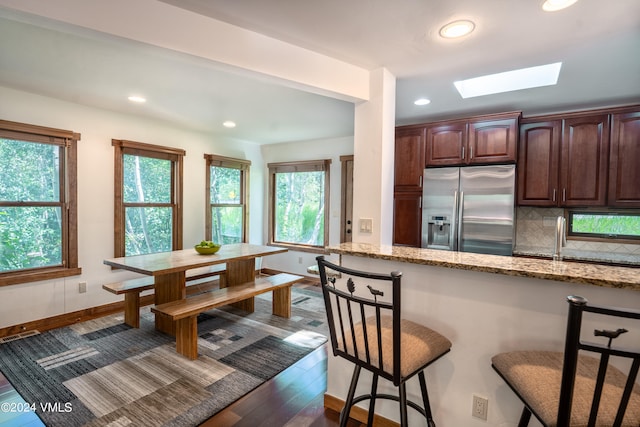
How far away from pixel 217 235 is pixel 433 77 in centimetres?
392

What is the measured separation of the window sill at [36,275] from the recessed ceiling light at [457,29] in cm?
411

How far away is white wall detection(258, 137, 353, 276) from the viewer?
504cm

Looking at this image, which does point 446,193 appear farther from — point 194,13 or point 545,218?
point 194,13

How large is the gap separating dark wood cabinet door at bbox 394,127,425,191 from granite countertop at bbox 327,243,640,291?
1.95 meters

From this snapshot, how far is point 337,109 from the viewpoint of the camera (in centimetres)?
348

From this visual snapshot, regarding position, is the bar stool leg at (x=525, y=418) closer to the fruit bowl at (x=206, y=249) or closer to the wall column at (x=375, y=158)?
the wall column at (x=375, y=158)

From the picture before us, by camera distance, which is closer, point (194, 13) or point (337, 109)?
point (194, 13)

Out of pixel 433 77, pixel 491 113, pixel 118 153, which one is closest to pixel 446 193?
pixel 491 113

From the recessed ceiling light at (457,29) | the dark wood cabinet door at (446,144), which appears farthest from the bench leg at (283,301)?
the recessed ceiling light at (457,29)

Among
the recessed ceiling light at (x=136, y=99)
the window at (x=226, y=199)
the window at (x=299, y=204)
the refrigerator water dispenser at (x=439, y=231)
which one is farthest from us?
the window at (x=299, y=204)

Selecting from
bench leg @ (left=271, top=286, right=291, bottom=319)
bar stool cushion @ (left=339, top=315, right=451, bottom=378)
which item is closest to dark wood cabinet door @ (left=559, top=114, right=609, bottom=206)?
bar stool cushion @ (left=339, top=315, right=451, bottom=378)

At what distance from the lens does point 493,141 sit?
318 cm

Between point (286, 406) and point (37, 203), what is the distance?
3.21 m

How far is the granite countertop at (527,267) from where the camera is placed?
117cm
